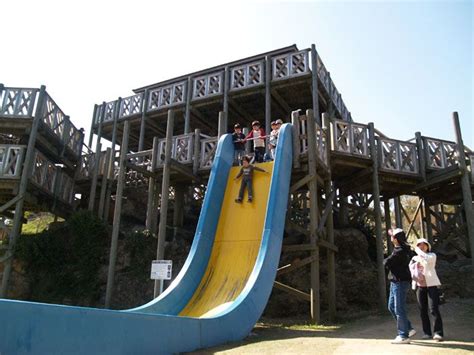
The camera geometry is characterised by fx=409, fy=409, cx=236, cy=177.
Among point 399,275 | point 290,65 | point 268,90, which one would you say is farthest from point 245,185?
point 290,65

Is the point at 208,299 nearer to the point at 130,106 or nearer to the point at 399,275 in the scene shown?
the point at 399,275

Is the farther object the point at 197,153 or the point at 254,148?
the point at 197,153

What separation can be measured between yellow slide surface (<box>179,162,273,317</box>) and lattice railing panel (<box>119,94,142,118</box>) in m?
10.0

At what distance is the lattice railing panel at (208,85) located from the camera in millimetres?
16578

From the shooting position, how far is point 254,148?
1077 centimetres

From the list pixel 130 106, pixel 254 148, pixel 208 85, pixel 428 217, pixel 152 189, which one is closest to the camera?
pixel 254 148

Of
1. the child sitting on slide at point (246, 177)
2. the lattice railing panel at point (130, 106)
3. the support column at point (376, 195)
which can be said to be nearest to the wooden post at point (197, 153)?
the child sitting on slide at point (246, 177)

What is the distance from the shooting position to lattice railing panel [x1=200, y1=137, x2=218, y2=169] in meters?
12.0

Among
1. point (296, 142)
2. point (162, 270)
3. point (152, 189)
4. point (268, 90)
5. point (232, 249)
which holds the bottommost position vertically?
point (162, 270)

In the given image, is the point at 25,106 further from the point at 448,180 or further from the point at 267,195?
the point at 448,180

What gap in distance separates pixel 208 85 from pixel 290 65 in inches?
143

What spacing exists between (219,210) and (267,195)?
118cm

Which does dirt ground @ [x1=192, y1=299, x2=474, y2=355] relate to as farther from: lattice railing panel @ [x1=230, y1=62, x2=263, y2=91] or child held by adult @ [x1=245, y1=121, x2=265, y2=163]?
lattice railing panel @ [x1=230, y1=62, x2=263, y2=91]

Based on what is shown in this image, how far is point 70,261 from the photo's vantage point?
45.3ft
